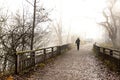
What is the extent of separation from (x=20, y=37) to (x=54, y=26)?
117 feet

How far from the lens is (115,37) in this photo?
158 ft

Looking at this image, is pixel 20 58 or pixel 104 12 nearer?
pixel 20 58

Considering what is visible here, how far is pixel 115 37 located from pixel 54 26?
52.3ft

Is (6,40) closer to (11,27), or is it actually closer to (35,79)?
(11,27)

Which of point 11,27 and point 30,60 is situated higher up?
point 11,27

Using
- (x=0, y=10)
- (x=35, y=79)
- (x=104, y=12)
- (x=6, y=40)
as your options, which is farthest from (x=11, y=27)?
(x=104, y=12)

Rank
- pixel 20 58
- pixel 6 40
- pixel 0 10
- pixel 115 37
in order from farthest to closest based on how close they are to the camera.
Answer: pixel 115 37
pixel 0 10
pixel 6 40
pixel 20 58

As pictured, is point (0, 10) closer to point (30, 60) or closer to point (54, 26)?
point (30, 60)

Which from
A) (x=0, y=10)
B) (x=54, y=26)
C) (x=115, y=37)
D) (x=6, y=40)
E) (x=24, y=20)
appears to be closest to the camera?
(x=6, y=40)

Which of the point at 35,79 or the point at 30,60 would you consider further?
the point at 30,60

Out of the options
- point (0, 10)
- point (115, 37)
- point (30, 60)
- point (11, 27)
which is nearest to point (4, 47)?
point (11, 27)

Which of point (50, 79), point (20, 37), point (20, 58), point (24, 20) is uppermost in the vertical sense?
point (24, 20)

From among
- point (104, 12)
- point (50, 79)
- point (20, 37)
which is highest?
point (104, 12)

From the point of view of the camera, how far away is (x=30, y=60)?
14367mm
